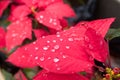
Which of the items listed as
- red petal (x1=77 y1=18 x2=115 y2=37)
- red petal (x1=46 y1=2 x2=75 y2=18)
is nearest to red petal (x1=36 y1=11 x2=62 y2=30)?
red petal (x1=46 y1=2 x2=75 y2=18)

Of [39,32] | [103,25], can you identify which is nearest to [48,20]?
[39,32]

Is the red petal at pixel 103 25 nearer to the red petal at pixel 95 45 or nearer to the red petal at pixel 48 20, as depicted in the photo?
the red petal at pixel 95 45

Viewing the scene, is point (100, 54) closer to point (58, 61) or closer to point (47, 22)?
point (58, 61)

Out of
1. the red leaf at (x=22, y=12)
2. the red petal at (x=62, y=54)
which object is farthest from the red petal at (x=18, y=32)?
the red petal at (x=62, y=54)

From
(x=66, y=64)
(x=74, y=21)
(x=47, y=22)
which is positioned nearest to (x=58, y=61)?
(x=66, y=64)

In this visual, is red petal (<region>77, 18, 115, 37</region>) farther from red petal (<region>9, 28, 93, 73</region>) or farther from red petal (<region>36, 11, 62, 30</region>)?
red petal (<region>36, 11, 62, 30</region>)

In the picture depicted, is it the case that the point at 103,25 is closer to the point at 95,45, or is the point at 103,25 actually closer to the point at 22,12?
the point at 95,45
